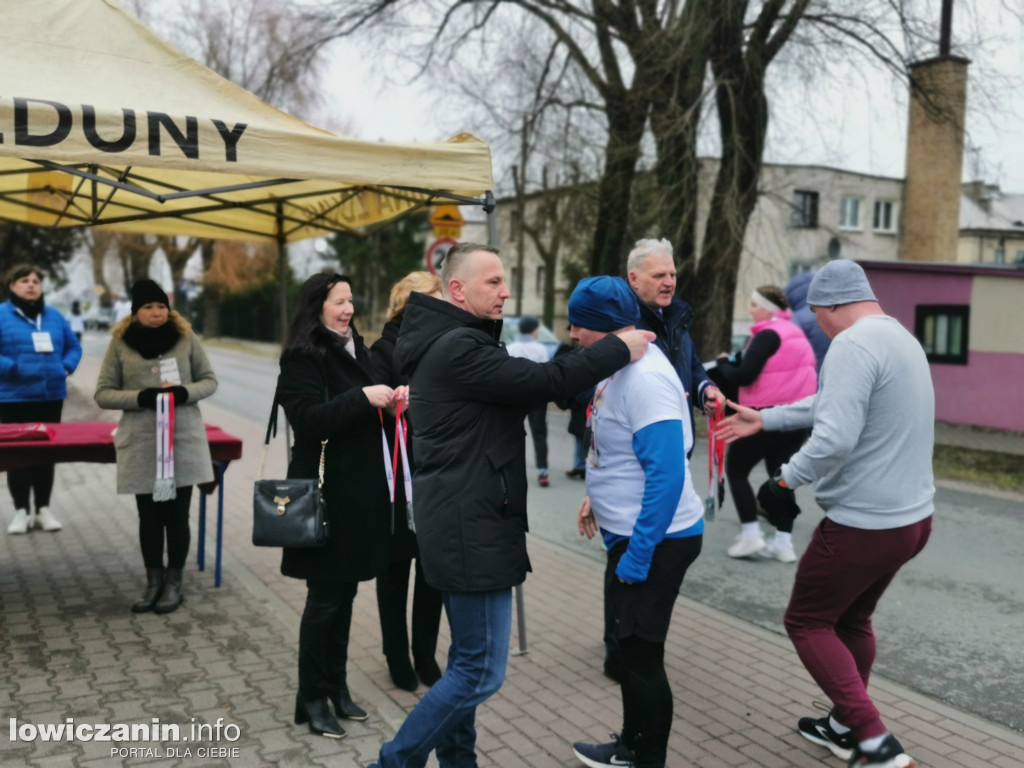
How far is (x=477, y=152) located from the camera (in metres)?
4.69

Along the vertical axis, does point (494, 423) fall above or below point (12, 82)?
below

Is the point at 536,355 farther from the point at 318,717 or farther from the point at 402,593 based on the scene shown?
the point at 318,717

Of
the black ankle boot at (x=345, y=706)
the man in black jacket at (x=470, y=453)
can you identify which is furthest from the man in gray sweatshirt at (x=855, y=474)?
the black ankle boot at (x=345, y=706)

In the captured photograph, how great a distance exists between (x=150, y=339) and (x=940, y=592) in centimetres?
505

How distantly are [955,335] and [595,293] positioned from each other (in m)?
15.7

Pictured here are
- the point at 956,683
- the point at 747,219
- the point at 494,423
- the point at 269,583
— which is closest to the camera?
the point at 494,423

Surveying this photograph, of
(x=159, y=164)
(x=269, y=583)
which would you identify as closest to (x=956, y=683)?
(x=269, y=583)

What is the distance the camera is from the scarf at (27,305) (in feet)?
21.7

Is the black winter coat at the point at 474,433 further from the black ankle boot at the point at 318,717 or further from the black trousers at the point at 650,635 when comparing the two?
the black ankle boot at the point at 318,717

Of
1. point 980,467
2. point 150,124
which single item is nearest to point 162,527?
point 150,124

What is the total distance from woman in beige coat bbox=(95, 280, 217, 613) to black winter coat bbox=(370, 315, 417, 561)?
5.06 feet

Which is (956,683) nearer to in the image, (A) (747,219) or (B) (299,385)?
(B) (299,385)

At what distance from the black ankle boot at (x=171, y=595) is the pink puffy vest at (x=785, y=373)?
12.3 feet

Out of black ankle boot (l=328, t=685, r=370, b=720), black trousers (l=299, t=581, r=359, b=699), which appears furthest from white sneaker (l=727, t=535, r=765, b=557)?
black trousers (l=299, t=581, r=359, b=699)
